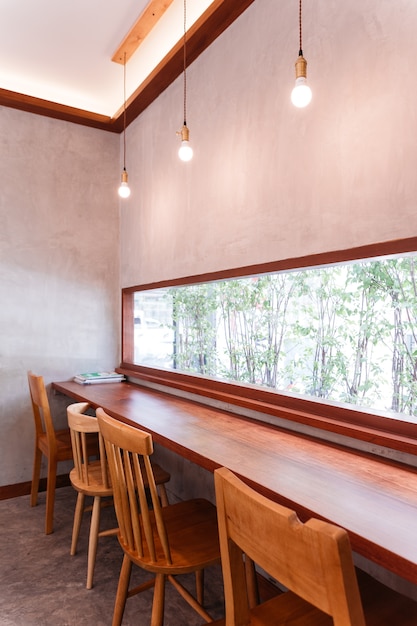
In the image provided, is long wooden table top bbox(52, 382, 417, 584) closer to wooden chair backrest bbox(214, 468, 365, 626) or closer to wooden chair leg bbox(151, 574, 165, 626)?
wooden chair backrest bbox(214, 468, 365, 626)

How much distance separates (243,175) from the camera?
2.09 m

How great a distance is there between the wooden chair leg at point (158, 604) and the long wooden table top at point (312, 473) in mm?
383

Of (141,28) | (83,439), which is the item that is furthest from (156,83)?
(83,439)

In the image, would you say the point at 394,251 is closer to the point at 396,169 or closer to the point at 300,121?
the point at 396,169

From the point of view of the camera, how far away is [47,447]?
262cm

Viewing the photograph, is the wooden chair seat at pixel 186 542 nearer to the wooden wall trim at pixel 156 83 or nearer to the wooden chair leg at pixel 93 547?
the wooden chair leg at pixel 93 547

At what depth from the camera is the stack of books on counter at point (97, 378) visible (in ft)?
10.00

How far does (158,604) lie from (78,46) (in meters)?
2.91

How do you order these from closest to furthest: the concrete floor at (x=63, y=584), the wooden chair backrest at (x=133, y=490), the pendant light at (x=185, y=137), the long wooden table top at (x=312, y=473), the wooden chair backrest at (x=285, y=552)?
the wooden chair backrest at (x=285, y=552), the long wooden table top at (x=312, y=473), the wooden chair backrest at (x=133, y=490), the concrete floor at (x=63, y=584), the pendant light at (x=185, y=137)

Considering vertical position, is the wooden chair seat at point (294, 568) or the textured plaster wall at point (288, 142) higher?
the textured plaster wall at point (288, 142)

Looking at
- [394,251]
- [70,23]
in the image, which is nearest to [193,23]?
[70,23]

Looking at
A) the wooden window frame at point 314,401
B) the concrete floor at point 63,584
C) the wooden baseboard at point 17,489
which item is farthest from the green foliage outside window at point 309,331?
the wooden baseboard at point 17,489

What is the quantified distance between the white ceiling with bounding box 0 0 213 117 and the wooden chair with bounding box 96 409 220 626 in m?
2.15

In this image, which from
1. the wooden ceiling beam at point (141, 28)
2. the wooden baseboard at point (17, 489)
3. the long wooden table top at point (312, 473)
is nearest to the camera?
the long wooden table top at point (312, 473)
